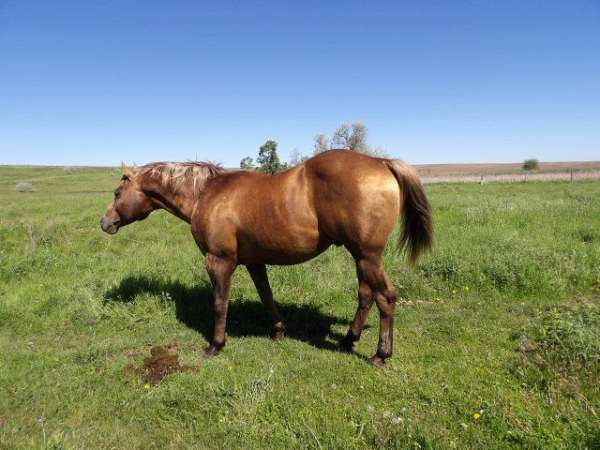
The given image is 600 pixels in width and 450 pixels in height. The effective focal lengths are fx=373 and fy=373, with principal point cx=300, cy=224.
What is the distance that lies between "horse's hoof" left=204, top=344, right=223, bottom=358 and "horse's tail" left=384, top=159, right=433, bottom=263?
2548 millimetres

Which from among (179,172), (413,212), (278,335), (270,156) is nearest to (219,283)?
(278,335)

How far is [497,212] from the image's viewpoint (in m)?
10.5

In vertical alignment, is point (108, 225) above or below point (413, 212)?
below

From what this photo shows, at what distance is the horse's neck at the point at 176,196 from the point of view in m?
4.93

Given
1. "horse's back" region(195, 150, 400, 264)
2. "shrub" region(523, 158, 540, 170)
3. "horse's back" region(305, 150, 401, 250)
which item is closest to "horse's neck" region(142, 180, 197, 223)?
"horse's back" region(195, 150, 400, 264)

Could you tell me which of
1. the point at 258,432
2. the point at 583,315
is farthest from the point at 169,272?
the point at 583,315

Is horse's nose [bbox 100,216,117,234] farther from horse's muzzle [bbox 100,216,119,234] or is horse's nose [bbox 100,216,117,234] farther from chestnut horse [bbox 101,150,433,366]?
chestnut horse [bbox 101,150,433,366]

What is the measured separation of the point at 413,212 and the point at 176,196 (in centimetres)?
304

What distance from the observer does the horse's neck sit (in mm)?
4926

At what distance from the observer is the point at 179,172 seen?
4.96 metres

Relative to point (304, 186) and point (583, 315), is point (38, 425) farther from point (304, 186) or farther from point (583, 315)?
point (583, 315)

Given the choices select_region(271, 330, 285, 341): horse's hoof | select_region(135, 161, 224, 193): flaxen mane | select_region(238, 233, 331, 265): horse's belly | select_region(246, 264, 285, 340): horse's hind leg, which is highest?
select_region(135, 161, 224, 193): flaxen mane

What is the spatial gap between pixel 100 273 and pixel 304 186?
514 cm

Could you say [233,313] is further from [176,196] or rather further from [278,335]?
[176,196]
